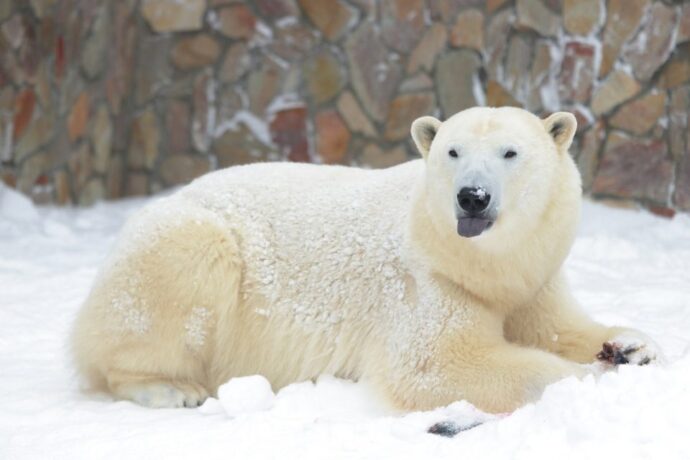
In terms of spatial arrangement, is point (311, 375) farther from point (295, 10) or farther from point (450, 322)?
point (295, 10)

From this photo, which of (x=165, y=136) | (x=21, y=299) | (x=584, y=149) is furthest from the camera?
(x=165, y=136)

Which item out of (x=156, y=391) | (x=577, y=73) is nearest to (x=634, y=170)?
(x=577, y=73)

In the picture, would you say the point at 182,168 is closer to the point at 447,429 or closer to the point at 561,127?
the point at 561,127

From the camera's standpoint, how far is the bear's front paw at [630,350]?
10.1 ft

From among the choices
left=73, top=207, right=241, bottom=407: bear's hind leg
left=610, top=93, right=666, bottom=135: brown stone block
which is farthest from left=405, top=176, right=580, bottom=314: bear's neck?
left=610, top=93, right=666, bottom=135: brown stone block

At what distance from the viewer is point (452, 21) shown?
24.3 feet

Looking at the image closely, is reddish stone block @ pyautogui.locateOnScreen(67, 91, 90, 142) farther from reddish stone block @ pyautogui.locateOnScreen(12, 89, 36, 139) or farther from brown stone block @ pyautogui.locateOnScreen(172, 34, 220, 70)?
brown stone block @ pyautogui.locateOnScreen(172, 34, 220, 70)

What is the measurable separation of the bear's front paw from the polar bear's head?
0.48 m

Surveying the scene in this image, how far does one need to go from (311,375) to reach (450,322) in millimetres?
653

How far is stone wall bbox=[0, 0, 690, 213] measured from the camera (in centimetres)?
731

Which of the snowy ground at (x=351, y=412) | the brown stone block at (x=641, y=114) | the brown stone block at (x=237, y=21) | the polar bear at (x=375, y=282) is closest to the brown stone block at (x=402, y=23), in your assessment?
the brown stone block at (x=237, y=21)

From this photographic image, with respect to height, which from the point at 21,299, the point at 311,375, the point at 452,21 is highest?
the point at 452,21

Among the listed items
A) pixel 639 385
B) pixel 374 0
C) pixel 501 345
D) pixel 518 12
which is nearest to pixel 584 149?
pixel 518 12

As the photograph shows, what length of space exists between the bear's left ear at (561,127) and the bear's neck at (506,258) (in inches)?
7.5
